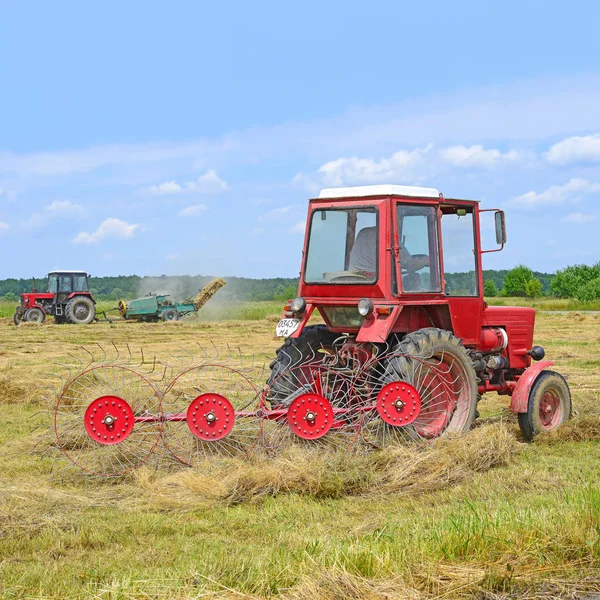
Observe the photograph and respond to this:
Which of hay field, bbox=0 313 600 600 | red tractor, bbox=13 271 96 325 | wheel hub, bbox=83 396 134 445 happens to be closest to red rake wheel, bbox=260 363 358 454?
hay field, bbox=0 313 600 600

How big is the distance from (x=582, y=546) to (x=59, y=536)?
2918 millimetres

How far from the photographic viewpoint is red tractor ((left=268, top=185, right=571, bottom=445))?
6.98 metres

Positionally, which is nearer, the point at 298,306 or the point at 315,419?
the point at 315,419

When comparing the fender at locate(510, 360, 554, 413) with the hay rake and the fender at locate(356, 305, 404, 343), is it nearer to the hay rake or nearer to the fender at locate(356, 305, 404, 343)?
the hay rake

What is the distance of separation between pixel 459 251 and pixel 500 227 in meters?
0.46

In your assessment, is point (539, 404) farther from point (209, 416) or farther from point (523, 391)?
point (209, 416)

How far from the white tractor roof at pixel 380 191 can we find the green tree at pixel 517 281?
71.1 meters

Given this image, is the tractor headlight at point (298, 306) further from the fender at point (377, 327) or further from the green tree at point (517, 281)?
the green tree at point (517, 281)

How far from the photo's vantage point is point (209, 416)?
250 inches

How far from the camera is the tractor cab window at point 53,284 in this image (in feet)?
99.9

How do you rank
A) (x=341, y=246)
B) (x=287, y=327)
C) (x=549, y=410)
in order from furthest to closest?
(x=549, y=410), (x=341, y=246), (x=287, y=327)

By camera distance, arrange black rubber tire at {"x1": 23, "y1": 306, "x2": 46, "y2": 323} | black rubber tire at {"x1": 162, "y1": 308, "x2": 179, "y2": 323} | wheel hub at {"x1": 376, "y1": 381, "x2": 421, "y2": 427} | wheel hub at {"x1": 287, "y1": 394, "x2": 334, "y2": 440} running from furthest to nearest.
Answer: black rubber tire at {"x1": 162, "y1": 308, "x2": 179, "y2": 323}, black rubber tire at {"x1": 23, "y1": 306, "x2": 46, "y2": 323}, wheel hub at {"x1": 376, "y1": 381, "x2": 421, "y2": 427}, wheel hub at {"x1": 287, "y1": 394, "x2": 334, "y2": 440}

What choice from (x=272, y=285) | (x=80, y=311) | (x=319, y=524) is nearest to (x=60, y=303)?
(x=80, y=311)

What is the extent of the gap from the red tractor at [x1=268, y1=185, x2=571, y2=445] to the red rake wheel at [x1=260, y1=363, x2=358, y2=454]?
3cm
